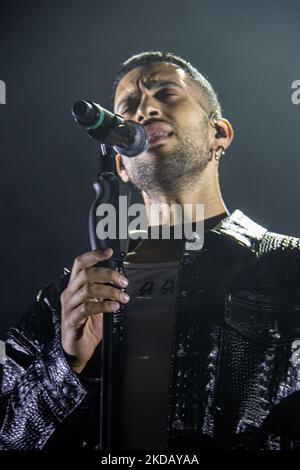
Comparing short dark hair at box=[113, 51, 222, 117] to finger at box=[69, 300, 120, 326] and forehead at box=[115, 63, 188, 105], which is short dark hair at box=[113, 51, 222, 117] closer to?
forehead at box=[115, 63, 188, 105]

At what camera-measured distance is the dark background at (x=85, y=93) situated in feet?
6.86

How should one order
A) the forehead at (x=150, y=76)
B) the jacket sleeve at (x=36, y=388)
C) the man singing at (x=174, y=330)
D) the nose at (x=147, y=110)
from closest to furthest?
1. the man singing at (x=174, y=330)
2. the jacket sleeve at (x=36, y=388)
3. the nose at (x=147, y=110)
4. the forehead at (x=150, y=76)

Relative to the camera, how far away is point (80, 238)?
213 cm

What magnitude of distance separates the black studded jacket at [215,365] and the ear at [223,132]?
1.16 ft

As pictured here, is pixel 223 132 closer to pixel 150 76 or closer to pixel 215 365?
pixel 150 76

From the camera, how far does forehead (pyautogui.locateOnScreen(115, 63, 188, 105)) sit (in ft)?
6.55

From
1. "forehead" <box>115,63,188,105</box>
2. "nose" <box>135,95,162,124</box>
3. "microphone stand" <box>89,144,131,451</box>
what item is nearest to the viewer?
"microphone stand" <box>89,144,131,451</box>

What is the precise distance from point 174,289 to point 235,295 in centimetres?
19

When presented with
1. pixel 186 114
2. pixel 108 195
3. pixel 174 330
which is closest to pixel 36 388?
pixel 174 330

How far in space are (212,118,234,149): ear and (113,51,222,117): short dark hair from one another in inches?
1.5

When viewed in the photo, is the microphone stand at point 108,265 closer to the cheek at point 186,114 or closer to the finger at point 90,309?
the finger at point 90,309

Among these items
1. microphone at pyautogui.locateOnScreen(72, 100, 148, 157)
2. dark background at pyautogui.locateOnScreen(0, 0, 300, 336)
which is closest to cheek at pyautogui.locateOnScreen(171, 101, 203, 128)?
dark background at pyautogui.locateOnScreen(0, 0, 300, 336)

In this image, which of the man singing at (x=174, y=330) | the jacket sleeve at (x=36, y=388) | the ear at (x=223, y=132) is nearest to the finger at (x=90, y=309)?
the man singing at (x=174, y=330)

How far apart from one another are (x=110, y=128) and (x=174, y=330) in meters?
0.66
